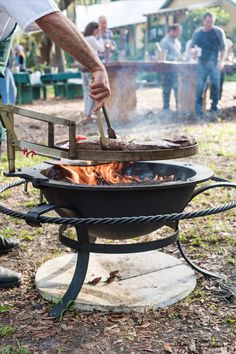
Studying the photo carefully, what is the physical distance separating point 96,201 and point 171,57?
9.60 metres

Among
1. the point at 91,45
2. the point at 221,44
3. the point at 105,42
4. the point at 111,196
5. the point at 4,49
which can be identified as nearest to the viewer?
the point at 111,196

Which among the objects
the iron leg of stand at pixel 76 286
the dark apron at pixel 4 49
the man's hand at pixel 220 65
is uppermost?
the dark apron at pixel 4 49

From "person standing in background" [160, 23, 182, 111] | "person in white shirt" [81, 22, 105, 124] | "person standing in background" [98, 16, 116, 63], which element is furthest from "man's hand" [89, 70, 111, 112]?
"person standing in background" [160, 23, 182, 111]

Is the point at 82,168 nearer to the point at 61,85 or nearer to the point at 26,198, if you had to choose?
the point at 26,198

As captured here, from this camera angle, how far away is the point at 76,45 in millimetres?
2314

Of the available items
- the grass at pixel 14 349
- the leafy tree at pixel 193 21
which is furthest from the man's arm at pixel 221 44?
the leafy tree at pixel 193 21

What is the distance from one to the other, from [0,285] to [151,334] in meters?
0.99

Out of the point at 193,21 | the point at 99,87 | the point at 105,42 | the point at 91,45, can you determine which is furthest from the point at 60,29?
the point at 193,21

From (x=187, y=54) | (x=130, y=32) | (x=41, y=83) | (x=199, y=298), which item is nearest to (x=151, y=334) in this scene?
(x=199, y=298)

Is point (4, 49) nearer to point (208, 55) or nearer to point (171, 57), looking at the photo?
point (208, 55)

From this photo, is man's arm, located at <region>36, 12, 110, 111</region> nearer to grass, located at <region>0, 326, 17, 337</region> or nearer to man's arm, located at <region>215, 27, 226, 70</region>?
grass, located at <region>0, 326, 17, 337</region>

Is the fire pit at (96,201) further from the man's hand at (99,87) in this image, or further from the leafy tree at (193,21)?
the leafy tree at (193,21)

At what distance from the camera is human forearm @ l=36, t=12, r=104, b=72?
7.54 ft

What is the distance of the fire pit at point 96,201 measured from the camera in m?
2.33
